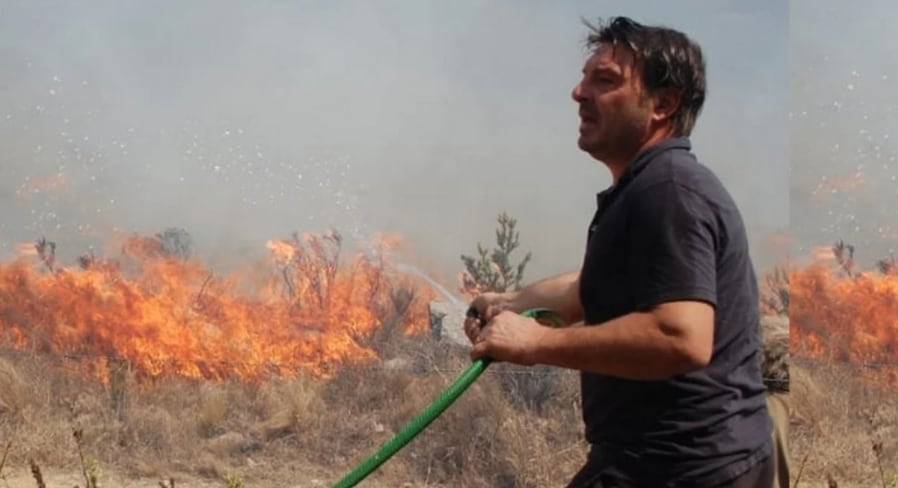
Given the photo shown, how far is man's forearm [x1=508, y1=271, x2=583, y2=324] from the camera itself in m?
2.64

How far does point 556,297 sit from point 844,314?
564 cm

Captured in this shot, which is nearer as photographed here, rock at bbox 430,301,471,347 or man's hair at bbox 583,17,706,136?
man's hair at bbox 583,17,706,136

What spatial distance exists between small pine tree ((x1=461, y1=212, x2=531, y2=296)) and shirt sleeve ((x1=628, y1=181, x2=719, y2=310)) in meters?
5.82

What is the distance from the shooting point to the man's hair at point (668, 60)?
7.65 ft

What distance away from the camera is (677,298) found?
2.11 m

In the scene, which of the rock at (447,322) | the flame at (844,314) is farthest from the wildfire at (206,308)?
the flame at (844,314)

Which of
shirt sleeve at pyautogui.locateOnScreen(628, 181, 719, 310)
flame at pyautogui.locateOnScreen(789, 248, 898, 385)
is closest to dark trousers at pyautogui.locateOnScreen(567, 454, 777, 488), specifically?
shirt sleeve at pyautogui.locateOnScreen(628, 181, 719, 310)

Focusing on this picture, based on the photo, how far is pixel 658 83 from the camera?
92.2 inches

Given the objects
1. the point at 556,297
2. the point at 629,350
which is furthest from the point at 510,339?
the point at 556,297

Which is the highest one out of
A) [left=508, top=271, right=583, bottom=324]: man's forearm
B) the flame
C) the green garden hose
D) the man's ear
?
the man's ear

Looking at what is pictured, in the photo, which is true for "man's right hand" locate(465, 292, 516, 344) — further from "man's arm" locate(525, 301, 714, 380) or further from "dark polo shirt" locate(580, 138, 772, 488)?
"man's arm" locate(525, 301, 714, 380)

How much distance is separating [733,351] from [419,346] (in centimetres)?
604

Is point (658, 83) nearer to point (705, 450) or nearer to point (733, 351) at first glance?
point (733, 351)

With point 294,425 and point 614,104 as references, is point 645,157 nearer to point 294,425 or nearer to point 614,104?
point 614,104
